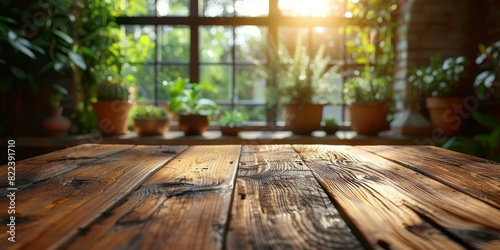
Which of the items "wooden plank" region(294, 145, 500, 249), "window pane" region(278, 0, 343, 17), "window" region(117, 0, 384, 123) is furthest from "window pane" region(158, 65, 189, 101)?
"wooden plank" region(294, 145, 500, 249)

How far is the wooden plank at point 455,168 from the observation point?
34.6 inches

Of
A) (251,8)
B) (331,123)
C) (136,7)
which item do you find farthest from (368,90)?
(136,7)

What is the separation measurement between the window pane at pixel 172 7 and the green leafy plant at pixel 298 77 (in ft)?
2.51

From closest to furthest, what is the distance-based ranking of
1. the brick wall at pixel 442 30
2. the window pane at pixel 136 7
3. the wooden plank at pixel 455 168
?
the wooden plank at pixel 455 168 < the brick wall at pixel 442 30 < the window pane at pixel 136 7

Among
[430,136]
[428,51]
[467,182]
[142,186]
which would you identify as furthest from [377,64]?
[142,186]

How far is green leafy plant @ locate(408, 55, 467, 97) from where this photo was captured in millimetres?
3096

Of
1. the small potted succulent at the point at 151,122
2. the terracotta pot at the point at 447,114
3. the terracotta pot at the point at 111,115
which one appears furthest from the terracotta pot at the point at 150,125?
the terracotta pot at the point at 447,114

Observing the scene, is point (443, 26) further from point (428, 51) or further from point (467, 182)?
point (467, 182)

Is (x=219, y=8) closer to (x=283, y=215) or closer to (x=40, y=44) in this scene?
(x=40, y=44)

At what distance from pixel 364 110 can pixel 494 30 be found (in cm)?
98

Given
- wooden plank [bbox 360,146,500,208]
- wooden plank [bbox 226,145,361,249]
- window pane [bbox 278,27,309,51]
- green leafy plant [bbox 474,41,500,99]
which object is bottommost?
wooden plank [bbox 226,145,361,249]

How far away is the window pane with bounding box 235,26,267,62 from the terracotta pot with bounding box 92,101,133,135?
967mm

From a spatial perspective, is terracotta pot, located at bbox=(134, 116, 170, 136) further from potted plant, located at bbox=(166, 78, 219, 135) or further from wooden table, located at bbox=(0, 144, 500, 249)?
wooden table, located at bbox=(0, 144, 500, 249)

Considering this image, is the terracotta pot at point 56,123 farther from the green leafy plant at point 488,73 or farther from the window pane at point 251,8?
the green leafy plant at point 488,73
